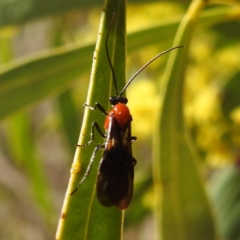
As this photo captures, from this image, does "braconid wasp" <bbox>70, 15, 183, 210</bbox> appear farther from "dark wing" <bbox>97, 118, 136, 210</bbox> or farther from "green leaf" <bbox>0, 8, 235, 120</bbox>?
"green leaf" <bbox>0, 8, 235, 120</bbox>

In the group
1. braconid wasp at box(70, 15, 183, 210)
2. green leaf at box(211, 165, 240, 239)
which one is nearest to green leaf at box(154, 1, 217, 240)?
braconid wasp at box(70, 15, 183, 210)

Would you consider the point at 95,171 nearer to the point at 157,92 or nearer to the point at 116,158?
the point at 116,158

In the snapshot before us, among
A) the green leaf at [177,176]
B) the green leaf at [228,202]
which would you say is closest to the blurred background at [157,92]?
the green leaf at [228,202]

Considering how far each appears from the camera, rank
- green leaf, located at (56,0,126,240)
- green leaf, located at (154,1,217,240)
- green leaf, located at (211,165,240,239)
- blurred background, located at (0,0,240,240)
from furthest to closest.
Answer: green leaf, located at (211,165,240,239), blurred background, located at (0,0,240,240), green leaf, located at (154,1,217,240), green leaf, located at (56,0,126,240)

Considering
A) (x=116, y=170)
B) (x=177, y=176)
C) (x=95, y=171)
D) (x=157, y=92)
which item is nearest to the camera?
(x=95, y=171)

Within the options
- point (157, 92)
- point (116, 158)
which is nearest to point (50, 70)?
point (116, 158)

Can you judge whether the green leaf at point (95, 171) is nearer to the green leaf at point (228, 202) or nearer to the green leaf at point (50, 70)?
the green leaf at point (50, 70)
